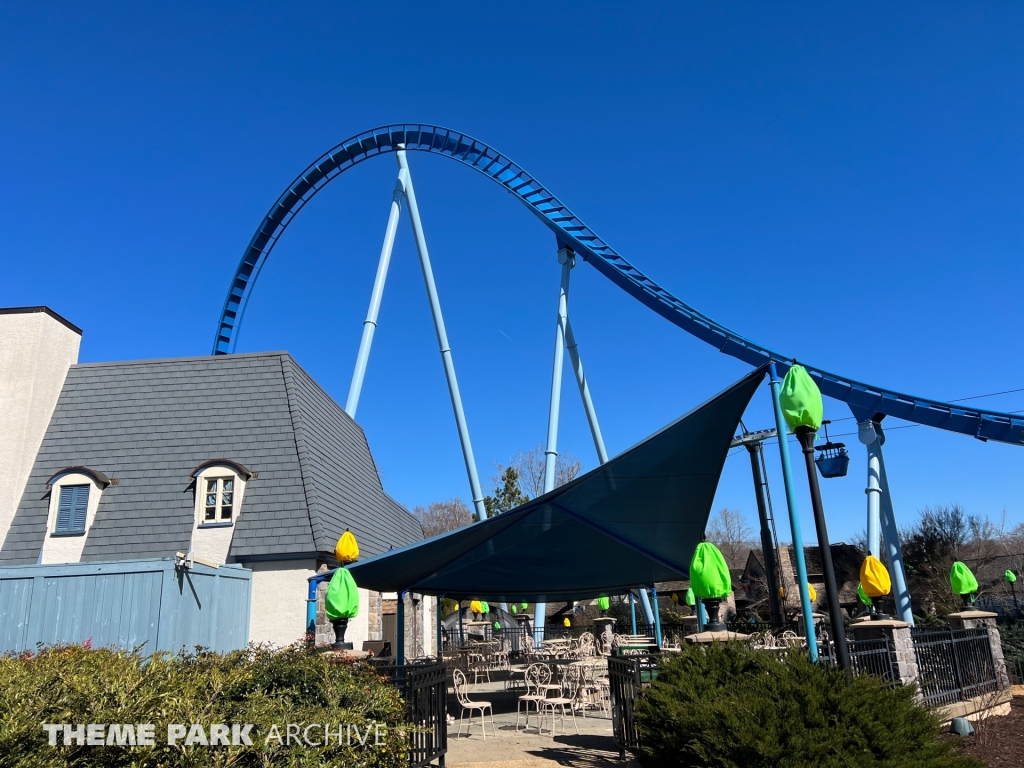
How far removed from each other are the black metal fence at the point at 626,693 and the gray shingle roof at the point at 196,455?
721cm

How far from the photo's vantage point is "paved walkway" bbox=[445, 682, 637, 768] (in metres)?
7.41

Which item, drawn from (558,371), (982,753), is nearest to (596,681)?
(982,753)

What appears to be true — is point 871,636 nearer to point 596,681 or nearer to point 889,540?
point 596,681

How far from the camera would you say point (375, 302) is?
20.1 metres

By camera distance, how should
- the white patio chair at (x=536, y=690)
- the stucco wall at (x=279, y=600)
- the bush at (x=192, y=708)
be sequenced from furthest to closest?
1. the stucco wall at (x=279, y=600)
2. the white patio chair at (x=536, y=690)
3. the bush at (x=192, y=708)

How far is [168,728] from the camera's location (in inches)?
142

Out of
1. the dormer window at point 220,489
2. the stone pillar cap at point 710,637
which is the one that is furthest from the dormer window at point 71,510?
the stone pillar cap at point 710,637

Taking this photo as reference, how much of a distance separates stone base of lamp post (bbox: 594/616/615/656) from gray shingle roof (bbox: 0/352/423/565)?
608 centimetres

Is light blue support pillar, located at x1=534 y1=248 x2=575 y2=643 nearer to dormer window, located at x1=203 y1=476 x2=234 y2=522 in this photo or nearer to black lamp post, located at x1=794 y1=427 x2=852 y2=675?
dormer window, located at x1=203 y1=476 x2=234 y2=522

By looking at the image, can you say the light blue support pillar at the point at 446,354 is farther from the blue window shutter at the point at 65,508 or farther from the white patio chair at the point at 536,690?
the blue window shutter at the point at 65,508

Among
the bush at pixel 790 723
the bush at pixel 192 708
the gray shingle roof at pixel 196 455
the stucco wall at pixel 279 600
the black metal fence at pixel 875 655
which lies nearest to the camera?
the bush at pixel 192 708

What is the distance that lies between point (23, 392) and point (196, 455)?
410 cm

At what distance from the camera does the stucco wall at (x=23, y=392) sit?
48.0 ft

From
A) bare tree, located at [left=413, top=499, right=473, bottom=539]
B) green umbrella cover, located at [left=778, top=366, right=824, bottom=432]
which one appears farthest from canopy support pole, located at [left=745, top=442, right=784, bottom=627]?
bare tree, located at [left=413, top=499, right=473, bottom=539]
